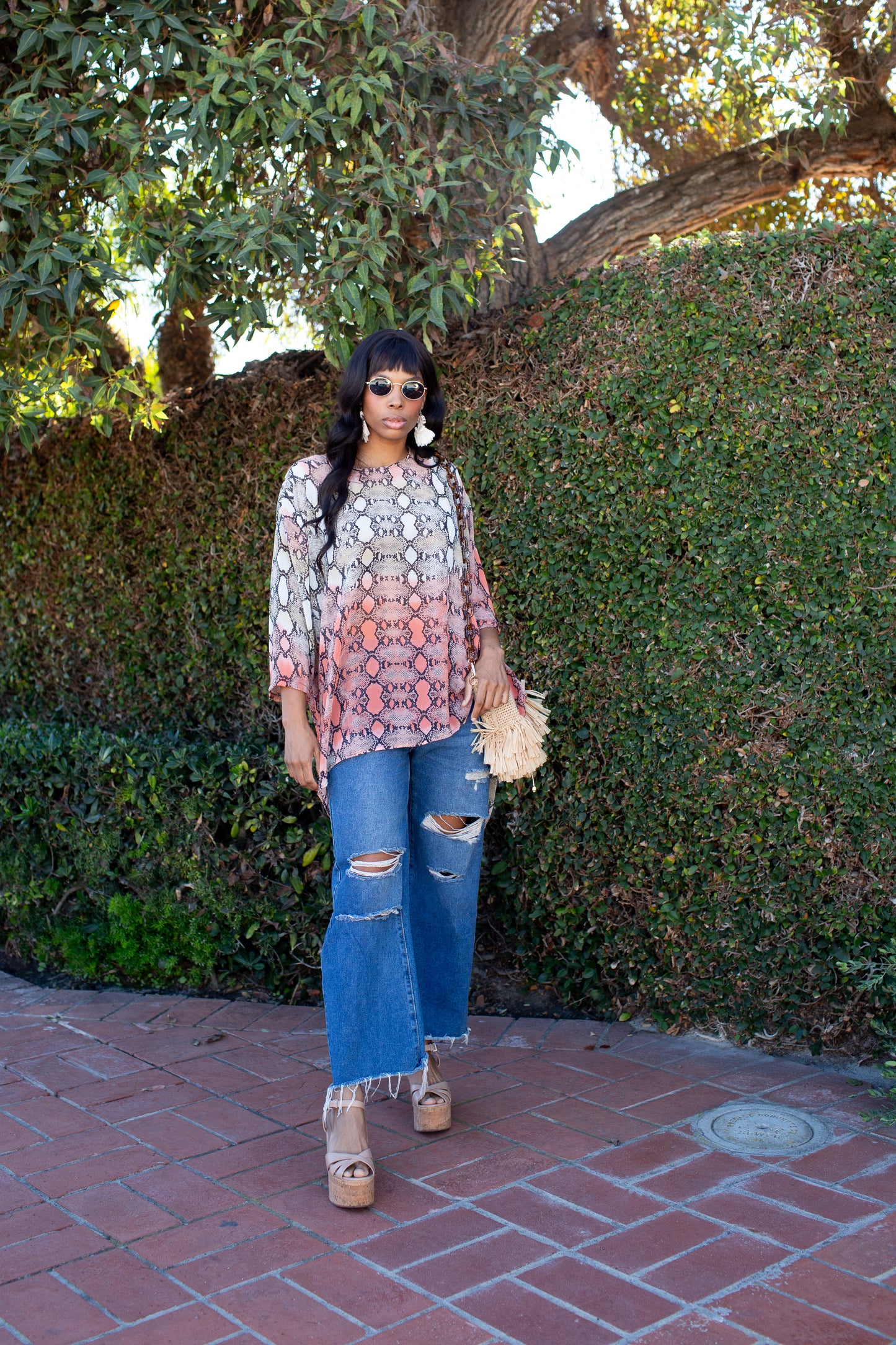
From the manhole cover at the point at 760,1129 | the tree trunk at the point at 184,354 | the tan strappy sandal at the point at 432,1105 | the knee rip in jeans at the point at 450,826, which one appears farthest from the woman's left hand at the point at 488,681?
the tree trunk at the point at 184,354

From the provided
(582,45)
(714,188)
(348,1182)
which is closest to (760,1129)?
(348,1182)

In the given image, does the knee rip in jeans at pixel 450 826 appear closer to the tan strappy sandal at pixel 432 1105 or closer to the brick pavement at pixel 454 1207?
the tan strappy sandal at pixel 432 1105

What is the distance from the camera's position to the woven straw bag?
297 cm

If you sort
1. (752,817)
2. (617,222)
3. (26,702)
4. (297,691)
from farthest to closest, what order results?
(26,702), (617,222), (752,817), (297,691)

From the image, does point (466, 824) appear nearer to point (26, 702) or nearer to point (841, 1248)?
point (841, 1248)

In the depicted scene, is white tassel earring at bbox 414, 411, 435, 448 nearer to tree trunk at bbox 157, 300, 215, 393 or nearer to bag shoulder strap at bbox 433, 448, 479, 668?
bag shoulder strap at bbox 433, 448, 479, 668

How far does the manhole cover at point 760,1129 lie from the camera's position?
A: 2.92m

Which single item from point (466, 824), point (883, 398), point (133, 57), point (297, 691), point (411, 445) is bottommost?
point (466, 824)

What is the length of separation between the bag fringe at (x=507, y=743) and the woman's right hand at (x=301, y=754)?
437 millimetres

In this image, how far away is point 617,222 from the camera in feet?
17.2

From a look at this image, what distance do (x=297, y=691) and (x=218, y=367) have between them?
343cm

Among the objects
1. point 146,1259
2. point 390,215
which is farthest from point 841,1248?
point 390,215

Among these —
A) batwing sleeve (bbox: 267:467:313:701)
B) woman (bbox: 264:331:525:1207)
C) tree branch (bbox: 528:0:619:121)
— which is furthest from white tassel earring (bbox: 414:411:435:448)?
tree branch (bbox: 528:0:619:121)

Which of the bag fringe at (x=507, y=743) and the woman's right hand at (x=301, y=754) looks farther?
the bag fringe at (x=507, y=743)
